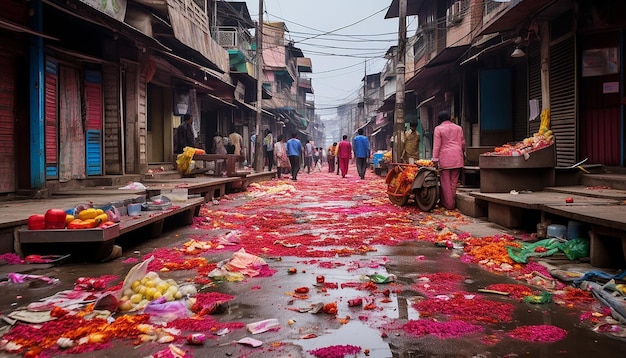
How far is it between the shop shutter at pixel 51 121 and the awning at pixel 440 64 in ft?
41.0

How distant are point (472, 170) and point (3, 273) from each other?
9622 mm

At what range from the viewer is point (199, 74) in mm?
18375

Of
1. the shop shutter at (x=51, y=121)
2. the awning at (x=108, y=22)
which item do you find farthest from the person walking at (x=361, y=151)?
the shop shutter at (x=51, y=121)

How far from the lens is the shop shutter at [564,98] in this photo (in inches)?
422

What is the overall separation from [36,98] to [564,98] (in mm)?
11231

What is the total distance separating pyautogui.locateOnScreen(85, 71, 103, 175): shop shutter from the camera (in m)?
11.6

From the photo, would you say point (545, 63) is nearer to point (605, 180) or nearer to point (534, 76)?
point (534, 76)

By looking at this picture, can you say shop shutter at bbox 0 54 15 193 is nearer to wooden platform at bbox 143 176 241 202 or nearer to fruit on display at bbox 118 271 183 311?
wooden platform at bbox 143 176 241 202

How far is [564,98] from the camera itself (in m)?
11.1

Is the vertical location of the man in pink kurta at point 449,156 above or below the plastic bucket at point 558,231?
above

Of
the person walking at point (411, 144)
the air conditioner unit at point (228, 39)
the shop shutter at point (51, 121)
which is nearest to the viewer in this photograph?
the shop shutter at point (51, 121)

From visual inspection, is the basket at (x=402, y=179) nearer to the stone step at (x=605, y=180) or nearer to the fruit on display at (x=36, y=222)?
the stone step at (x=605, y=180)

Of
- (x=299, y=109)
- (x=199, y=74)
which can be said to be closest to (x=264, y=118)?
(x=299, y=109)

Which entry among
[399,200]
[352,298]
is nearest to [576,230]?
[352,298]
